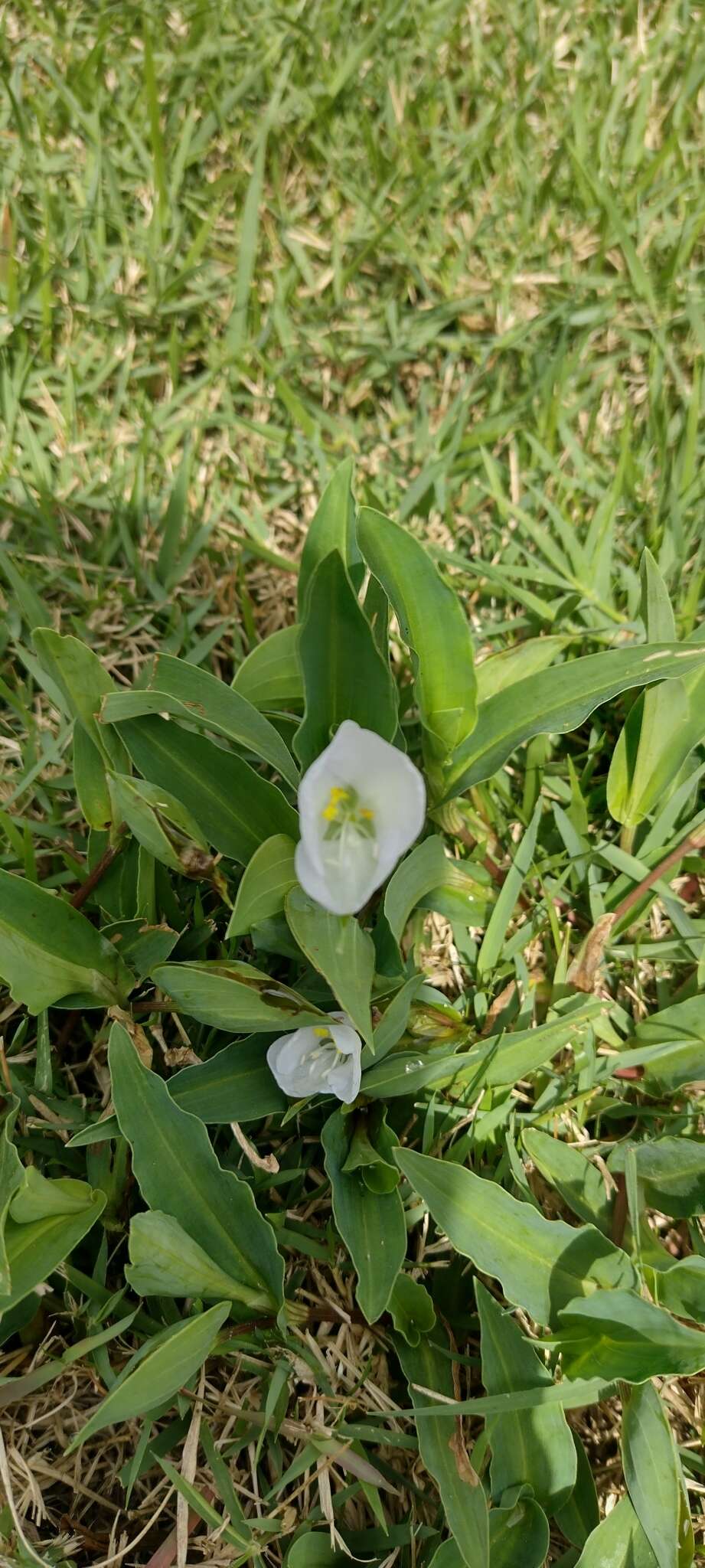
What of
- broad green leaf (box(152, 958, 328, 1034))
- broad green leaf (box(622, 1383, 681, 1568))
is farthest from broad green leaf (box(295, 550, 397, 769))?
broad green leaf (box(622, 1383, 681, 1568))

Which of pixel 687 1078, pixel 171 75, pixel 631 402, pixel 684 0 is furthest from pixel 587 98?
pixel 687 1078

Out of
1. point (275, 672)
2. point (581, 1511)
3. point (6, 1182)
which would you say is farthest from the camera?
point (275, 672)

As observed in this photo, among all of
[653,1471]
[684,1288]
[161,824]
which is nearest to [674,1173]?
[684,1288]

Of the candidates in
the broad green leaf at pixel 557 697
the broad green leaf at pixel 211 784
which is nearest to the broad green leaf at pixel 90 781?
the broad green leaf at pixel 211 784

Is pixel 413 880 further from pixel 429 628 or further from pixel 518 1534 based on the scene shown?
pixel 518 1534

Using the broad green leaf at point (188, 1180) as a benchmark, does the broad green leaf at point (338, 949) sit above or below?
above

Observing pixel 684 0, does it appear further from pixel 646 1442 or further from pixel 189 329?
pixel 646 1442

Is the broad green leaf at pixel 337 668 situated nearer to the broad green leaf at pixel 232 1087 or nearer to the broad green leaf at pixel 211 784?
the broad green leaf at pixel 211 784

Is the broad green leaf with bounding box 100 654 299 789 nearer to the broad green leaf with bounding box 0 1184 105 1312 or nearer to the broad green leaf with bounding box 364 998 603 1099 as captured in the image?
the broad green leaf with bounding box 364 998 603 1099
